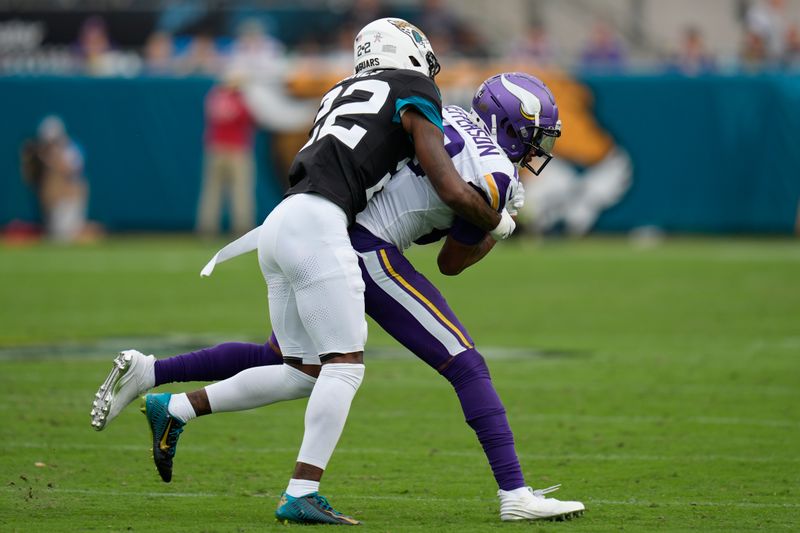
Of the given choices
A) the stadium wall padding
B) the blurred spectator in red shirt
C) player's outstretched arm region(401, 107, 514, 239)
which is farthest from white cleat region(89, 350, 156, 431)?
the stadium wall padding

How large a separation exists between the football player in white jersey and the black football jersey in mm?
148

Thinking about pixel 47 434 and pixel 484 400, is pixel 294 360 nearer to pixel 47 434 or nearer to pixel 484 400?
pixel 484 400

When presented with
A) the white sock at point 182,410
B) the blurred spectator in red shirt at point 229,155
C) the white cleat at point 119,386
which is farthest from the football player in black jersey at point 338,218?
the blurred spectator in red shirt at point 229,155

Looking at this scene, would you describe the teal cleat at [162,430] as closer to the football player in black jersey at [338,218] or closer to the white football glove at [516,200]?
the football player in black jersey at [338,218]

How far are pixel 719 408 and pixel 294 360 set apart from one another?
122 inches

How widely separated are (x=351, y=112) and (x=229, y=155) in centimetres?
1332

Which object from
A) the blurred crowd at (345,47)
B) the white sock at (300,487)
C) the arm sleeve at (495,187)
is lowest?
the white sock at (300,487)

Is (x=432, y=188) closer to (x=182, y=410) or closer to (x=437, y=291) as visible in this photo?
(x=437, y=291)

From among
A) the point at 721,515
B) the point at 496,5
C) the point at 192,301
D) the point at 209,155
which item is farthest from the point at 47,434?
the point at 496,5

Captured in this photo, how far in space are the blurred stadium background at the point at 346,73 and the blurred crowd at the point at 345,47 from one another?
4cm

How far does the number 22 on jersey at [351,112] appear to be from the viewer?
15.7 ft

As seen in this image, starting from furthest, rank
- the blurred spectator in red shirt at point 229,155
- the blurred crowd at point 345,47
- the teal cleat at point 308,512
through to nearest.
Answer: the blurred crowd at point 345,47, the blurred spectator in red shirt at point 229,155, the teal cleat at point 308,512

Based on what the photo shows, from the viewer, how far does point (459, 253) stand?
5012 mm

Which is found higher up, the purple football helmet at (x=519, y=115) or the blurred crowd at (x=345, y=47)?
the blurred crowd at (x=345, y=47)
